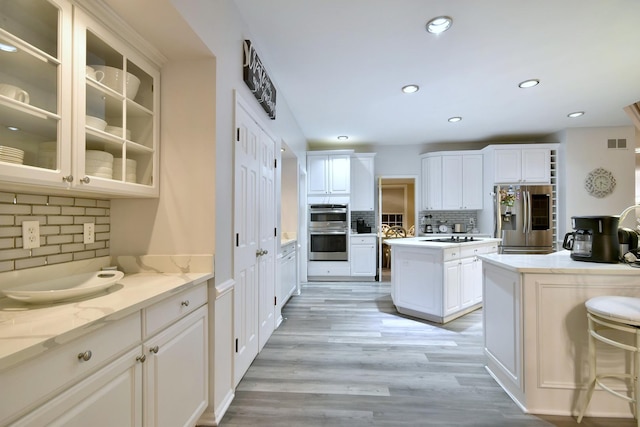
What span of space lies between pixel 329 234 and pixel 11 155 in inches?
179

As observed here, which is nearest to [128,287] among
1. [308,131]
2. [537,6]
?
[537,6]

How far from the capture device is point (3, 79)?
95cm

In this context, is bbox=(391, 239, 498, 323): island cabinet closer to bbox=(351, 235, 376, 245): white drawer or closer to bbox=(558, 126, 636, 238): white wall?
bbox=(351, 235, 376, 245): white drawer

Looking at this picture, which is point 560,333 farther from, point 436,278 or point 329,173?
point 329,173

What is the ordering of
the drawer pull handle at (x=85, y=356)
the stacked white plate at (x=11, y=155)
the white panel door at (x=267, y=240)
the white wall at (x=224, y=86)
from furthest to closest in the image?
1. the white panel door at (x=267, y=240)
2. the white wall at (x=224, y=86)
3. the stacked white plate at (x=11, y=155)
4. the drawer pull handle at (x=85, y=356)

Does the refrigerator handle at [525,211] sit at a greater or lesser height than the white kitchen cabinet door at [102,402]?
greater

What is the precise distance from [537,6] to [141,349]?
310cm

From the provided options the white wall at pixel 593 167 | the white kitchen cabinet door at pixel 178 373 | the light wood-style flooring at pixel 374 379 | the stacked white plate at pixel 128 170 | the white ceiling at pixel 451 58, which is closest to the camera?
the white kitchen cabinet door at pixel 178 373

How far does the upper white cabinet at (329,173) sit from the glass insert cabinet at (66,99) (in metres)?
3.97

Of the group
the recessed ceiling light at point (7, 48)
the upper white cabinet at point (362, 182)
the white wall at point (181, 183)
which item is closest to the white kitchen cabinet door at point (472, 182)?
the upper white cabinet at point (362, 182)

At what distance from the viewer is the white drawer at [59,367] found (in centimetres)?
66

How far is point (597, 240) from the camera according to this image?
6.28 ft

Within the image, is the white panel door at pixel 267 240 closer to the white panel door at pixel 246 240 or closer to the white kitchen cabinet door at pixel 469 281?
the white panel door at pixel 246 240

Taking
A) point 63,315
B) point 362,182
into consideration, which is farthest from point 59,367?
point 362,182
